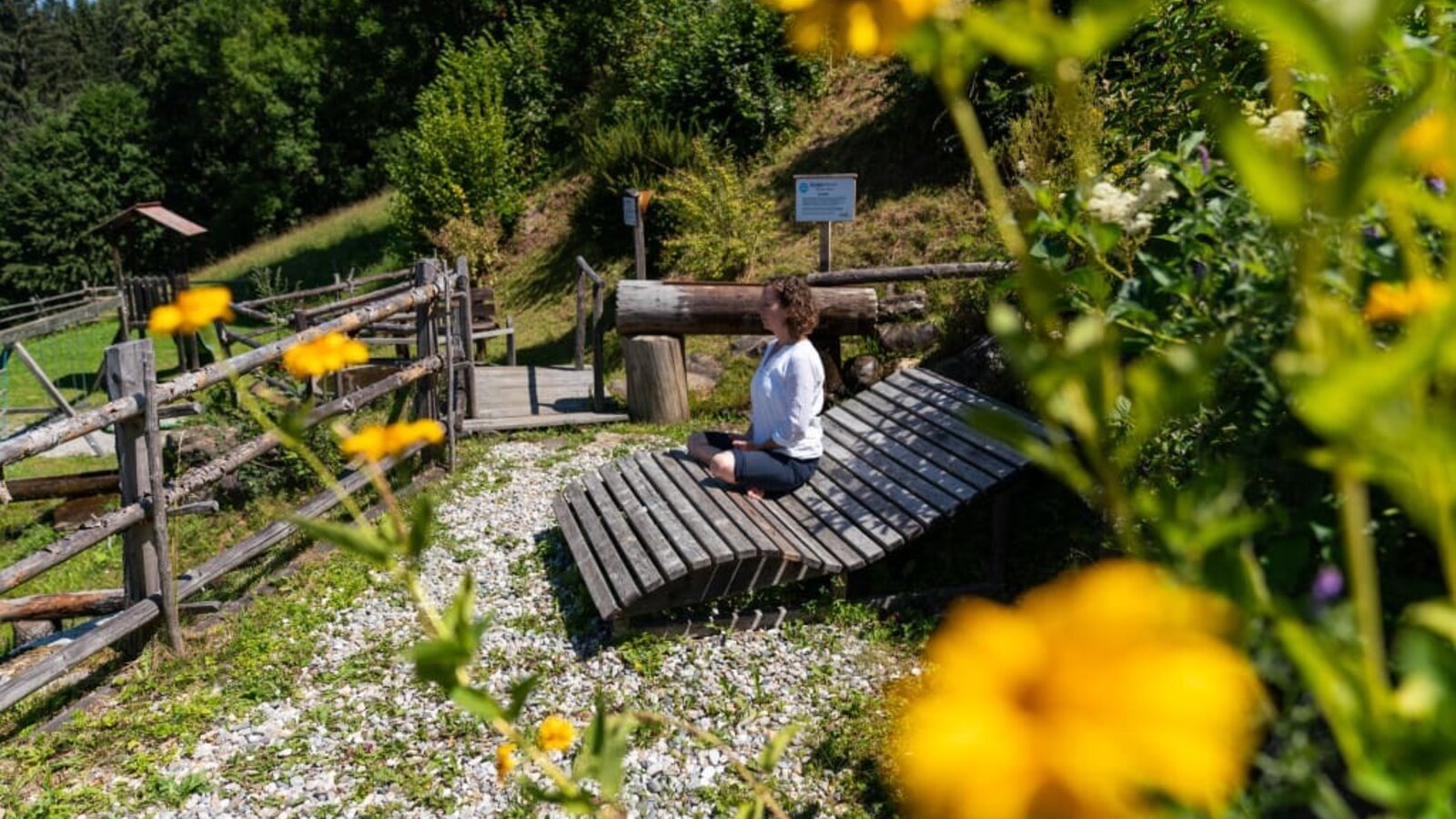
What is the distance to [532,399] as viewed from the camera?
29.3ft

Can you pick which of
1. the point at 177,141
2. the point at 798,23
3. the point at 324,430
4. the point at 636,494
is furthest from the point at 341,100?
the point at 798,23

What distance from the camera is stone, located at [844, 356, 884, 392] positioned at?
775 cm

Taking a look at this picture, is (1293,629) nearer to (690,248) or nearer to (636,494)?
(636,494)

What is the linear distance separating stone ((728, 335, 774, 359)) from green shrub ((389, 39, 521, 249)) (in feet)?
22.8

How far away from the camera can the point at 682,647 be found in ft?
14.0

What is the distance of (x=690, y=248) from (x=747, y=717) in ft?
24.9

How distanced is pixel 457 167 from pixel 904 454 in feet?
39.3

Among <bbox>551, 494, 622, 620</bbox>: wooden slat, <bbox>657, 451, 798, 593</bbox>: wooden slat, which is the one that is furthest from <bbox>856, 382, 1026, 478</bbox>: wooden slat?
<bbox>551, 494, 622, 620</bbox>: wooden slat

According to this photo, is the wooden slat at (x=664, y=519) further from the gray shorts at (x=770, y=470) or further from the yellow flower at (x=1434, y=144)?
the yellow flower at (x=1434, y=144)

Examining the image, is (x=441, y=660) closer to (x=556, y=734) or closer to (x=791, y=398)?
(x=556, y=734)

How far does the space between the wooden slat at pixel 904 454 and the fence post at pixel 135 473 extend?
3392mm

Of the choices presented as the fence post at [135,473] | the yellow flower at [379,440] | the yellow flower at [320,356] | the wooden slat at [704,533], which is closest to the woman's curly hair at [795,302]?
the wooden slat at [704,533]

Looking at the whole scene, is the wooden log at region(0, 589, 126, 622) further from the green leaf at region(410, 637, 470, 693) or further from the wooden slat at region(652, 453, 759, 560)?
the green leaf at region(410, 637, 470, 693)

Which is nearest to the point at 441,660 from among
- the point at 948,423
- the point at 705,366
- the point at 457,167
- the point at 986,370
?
the point at 948,423
